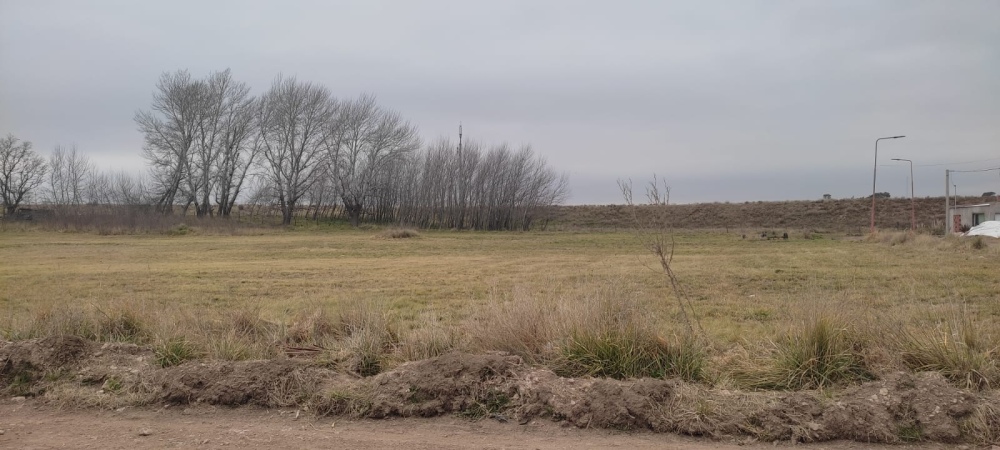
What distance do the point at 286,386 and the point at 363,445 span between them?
4.27 feet

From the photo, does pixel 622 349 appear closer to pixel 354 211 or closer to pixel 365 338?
pixel 365 338

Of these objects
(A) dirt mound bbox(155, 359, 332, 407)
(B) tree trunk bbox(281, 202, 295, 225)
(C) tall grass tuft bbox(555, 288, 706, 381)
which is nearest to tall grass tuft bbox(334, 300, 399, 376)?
(A) dirt mound bbox(155, 359, 332, 407)

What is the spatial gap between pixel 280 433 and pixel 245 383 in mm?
934

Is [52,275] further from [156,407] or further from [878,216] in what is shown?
[878,216]

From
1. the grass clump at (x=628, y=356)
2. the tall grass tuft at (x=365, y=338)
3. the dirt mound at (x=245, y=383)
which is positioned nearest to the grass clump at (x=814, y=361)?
the grass clump at (x=628, y=356)

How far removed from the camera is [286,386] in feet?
16.7

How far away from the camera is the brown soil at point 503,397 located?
4.25 m

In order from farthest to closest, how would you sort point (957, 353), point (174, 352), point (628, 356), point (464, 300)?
point (464, 300), point (174, 352), point (628, 356), point (957, 353)

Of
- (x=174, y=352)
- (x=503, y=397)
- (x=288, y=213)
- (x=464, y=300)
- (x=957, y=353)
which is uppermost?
(x=288, y=213)

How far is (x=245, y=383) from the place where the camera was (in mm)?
5121

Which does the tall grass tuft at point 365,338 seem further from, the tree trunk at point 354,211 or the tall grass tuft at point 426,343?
the tree trunk at point 354,211

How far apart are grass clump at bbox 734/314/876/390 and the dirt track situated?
3.57ft

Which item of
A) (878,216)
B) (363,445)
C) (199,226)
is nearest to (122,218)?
(199,226)

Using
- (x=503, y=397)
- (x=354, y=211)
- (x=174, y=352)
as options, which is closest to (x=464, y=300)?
(x=174, y=352)
